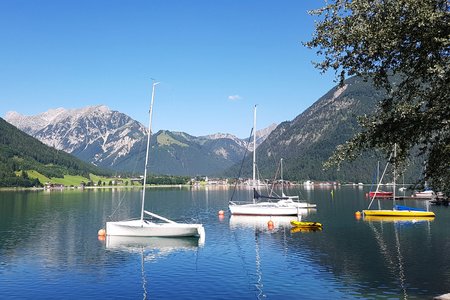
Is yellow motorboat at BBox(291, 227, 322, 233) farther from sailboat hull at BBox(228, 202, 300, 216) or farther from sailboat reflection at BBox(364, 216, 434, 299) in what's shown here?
sailboat hull at BBox(228, 202, 300, 216)

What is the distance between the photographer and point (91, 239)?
70875 millimetres

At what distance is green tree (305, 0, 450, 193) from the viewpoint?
2225cm

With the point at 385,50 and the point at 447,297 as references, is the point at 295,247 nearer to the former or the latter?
the point at 447,297

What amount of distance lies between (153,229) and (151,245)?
13.7ft

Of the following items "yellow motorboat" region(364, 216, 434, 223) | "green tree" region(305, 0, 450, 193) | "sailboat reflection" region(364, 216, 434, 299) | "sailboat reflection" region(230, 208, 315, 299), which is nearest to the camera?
"green tree" region(305, 0, 450, 193)

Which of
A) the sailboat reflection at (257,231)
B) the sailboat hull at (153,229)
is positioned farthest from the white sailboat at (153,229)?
the sailboat reflection at (257,231)

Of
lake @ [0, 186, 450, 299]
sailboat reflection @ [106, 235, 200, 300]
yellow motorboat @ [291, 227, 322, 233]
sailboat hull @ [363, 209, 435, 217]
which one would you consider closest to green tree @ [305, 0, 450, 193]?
lake @ [0, 186, 450, 299]

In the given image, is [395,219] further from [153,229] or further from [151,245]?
[151,245]

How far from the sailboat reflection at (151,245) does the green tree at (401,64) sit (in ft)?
117

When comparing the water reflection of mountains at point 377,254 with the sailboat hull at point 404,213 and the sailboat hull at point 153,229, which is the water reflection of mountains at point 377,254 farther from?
the sailboat hull at point 153,229

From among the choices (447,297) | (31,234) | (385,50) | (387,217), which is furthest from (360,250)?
(31,234)

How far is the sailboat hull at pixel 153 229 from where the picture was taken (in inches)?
2662

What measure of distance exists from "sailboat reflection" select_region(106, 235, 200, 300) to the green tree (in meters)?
35.7

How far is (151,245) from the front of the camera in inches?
2511
